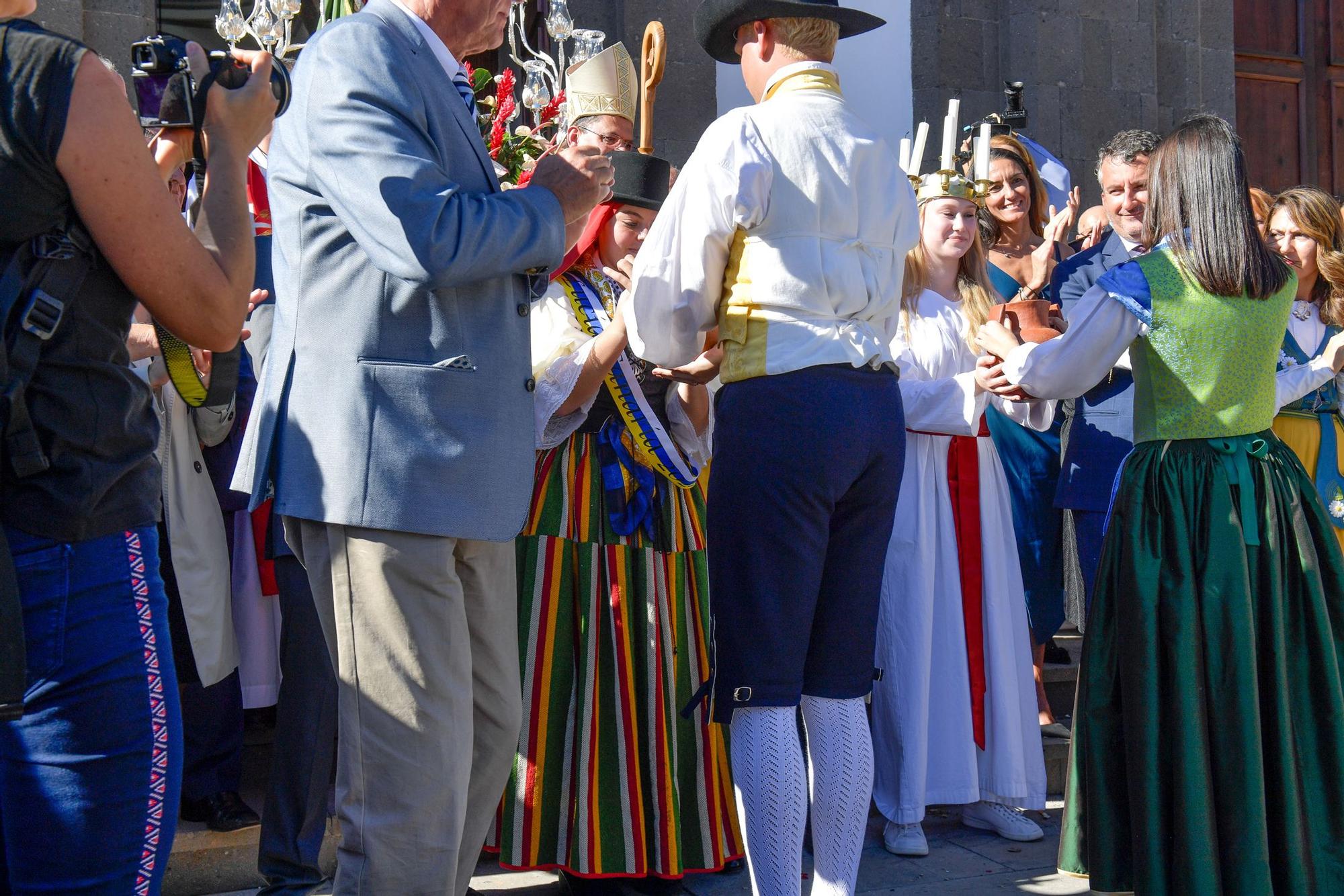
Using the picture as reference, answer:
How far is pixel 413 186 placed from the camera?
2029mm

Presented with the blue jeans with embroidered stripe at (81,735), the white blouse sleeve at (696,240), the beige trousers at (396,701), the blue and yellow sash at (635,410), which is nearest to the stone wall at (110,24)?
the blue and yellow sash at (635,410)

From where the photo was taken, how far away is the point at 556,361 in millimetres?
3246

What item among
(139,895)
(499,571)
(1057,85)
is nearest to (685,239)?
(499,571)

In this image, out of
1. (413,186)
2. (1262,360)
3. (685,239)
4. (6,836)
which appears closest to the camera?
(6,836)

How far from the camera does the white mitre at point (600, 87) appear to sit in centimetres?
395

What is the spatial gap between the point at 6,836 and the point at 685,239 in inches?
65.1

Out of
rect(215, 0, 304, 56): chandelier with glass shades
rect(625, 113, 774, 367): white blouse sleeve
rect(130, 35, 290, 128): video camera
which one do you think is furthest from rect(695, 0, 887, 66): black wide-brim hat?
rect(215, 0, 304, 56): chandelier with glass shades

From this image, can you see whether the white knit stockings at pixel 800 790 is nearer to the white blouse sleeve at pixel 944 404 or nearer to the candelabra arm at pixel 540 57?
the white blouse sleeve at pixel 944 404

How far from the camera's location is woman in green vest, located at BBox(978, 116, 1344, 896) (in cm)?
311

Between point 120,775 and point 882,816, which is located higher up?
point 120,775

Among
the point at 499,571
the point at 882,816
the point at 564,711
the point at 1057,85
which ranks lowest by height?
the point at 882,816

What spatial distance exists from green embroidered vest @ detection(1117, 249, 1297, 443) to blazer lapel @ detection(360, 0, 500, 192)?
164cm

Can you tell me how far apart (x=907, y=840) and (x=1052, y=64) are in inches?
187

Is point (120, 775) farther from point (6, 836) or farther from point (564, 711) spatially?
point (564, 711)
